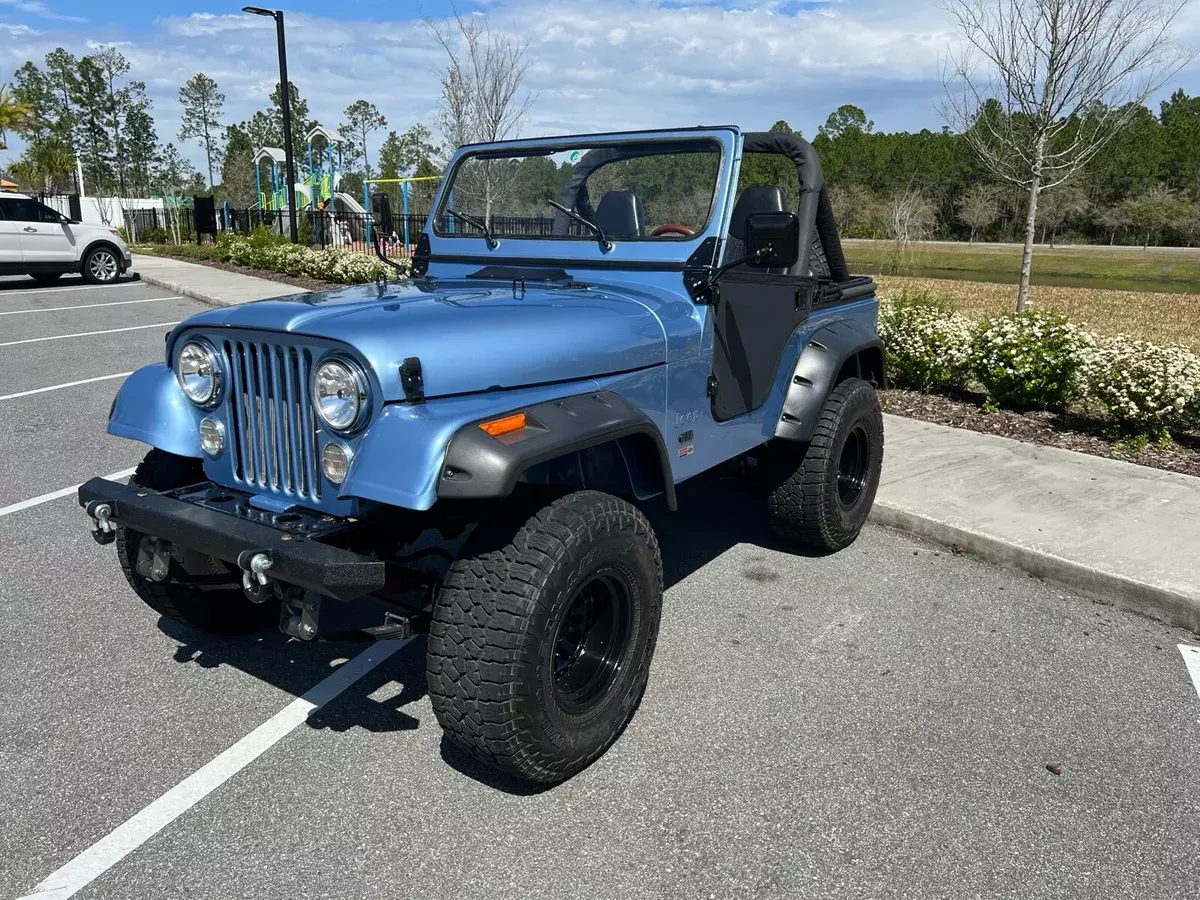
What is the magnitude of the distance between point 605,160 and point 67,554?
3.10 m

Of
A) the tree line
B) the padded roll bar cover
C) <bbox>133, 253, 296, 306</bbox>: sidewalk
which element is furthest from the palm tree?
the padded roll bar cover

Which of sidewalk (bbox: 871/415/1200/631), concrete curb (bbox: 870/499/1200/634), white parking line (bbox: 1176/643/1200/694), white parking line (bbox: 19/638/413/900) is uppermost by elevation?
sidewalk (bbox: 871/415/1200/631)

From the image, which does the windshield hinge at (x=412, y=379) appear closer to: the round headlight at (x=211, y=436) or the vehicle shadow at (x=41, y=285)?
the round headlight at (x=211, y=436)

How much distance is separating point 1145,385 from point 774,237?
409 cm

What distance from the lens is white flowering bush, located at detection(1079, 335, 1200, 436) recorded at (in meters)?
5.91

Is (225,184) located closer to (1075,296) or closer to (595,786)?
(1075,296)

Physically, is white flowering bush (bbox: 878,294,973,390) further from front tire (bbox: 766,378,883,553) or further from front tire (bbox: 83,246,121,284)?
front tire (bbox: 83,246,121,284)

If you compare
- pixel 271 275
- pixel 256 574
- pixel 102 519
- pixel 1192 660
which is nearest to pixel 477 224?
pixel 102 519

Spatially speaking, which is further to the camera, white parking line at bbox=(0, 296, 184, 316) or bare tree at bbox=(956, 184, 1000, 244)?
bare tree at bbox=(956, 184, 1000, 244)

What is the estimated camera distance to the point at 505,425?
8.00 feet

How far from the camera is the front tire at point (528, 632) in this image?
236cm

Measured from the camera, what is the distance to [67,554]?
4320 millimetres

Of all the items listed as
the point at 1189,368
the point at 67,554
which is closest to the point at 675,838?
the point at 67,554

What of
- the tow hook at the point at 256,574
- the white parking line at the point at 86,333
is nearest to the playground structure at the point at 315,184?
the white parking line at the point at 86,333
